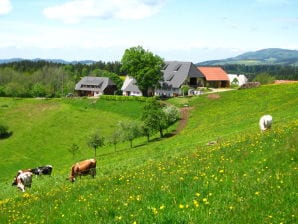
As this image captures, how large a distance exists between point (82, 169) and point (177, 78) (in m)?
99.6

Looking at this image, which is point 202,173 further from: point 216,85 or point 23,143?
point 216,85

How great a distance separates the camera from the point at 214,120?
227ft

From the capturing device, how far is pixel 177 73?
416 feet

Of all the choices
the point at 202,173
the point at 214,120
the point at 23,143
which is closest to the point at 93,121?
the point at 23,143

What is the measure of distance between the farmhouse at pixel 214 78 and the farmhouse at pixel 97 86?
4117cm

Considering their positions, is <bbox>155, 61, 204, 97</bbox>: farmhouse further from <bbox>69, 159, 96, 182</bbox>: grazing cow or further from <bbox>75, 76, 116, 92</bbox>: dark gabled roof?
<bbox>69, 159, 96, 182</bbox>: grazing cow

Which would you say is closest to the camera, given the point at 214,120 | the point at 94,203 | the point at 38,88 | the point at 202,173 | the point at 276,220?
the point at 276,220

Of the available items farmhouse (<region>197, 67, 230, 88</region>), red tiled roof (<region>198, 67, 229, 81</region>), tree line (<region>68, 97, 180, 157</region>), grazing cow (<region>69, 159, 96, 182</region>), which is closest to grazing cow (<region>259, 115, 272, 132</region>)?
grazing cow (<region>69, 159, 96, 182</region>)

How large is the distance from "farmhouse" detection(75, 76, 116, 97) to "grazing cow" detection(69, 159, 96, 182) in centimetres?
13459

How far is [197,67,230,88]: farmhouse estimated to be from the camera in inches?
5429

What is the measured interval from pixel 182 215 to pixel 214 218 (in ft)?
2.80

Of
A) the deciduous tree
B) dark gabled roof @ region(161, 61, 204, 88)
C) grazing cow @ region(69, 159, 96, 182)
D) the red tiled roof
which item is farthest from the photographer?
the red tiled roof

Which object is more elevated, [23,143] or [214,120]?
[214,120]

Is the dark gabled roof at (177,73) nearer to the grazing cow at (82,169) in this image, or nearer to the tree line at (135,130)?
the tree line at (135,130)
